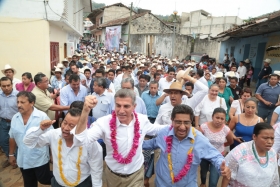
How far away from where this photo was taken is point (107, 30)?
27000mm

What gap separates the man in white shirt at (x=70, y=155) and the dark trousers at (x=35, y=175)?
642mm

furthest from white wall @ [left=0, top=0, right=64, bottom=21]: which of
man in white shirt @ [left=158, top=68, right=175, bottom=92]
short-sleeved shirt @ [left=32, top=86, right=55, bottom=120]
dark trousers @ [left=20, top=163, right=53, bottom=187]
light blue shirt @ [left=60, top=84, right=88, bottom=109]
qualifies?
dark trousers @ [left=20, top=163, right=53, bottom=187]

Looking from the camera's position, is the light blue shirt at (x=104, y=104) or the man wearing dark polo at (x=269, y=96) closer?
the light blue shirt at (x=104, y=104)

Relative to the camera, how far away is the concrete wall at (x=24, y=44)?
283 inches

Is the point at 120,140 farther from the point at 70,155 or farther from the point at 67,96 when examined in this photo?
the point at 67,96

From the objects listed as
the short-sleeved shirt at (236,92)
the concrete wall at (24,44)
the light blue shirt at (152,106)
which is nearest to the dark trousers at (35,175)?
the light blue shirt at (152,106)

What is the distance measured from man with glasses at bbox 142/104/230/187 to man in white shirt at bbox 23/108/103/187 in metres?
0.77

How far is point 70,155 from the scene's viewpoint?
2.33 meters

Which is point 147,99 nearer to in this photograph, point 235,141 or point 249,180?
point 235,141

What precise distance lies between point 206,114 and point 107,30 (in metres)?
24.8

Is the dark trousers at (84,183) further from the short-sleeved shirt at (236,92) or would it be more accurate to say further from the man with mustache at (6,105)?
the short-sleeved shirt at (236,92)

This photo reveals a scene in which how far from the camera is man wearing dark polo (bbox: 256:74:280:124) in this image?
533 centimetres

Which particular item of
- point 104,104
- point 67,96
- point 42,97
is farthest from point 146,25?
point 42,97

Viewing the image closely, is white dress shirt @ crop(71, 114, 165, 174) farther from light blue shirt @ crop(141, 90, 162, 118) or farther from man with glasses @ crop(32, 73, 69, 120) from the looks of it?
light blue shirt @ crop(141, 90, 162, 118)
